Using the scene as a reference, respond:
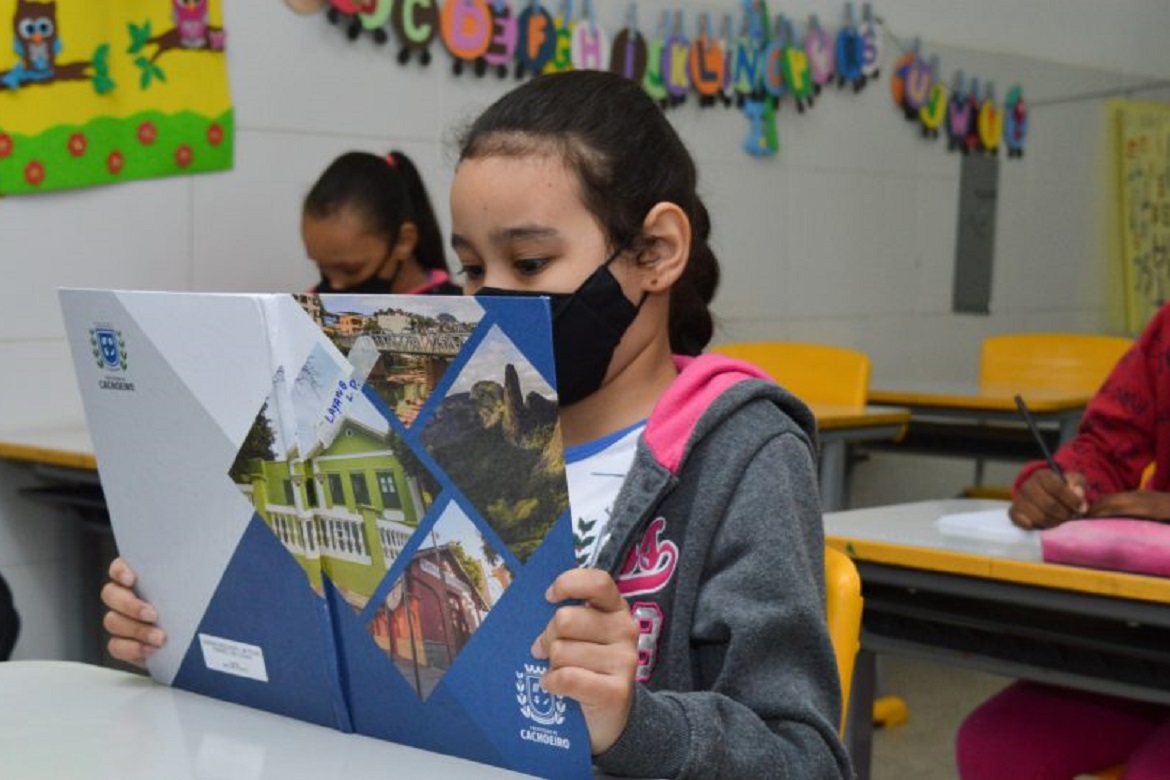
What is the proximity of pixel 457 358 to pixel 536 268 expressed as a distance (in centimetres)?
34

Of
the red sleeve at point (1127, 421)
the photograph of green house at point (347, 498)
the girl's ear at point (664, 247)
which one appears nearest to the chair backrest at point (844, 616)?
the girl's ear at point (664, 247)

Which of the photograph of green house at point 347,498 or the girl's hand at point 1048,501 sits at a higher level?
the photograph of green house at point 347,498

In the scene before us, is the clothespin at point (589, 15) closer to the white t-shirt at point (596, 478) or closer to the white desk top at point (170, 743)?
the white t-shirt at point (596, 478)

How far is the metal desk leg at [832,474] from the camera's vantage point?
11.3ft

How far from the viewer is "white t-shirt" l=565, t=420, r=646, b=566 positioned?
3.93 feet

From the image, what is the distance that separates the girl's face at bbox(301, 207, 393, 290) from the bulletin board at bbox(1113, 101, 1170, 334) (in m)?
3.94

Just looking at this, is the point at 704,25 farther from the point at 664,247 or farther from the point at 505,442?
the point at 505,442

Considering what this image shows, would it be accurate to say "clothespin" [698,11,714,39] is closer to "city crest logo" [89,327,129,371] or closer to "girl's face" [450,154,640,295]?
"girl's face" [450,154,640,295]

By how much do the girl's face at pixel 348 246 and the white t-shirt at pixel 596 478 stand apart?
2033 millimetres

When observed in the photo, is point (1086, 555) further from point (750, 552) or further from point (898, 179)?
point (898, 179)

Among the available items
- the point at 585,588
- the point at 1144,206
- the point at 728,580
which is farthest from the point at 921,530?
the point at 1144,206

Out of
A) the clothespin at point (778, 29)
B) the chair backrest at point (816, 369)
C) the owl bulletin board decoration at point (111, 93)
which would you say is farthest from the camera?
the clothespin at point (778, 29)

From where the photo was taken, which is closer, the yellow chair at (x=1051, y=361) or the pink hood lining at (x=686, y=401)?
the pink hood lining at (x=686, y=401)

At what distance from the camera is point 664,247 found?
1.25m
